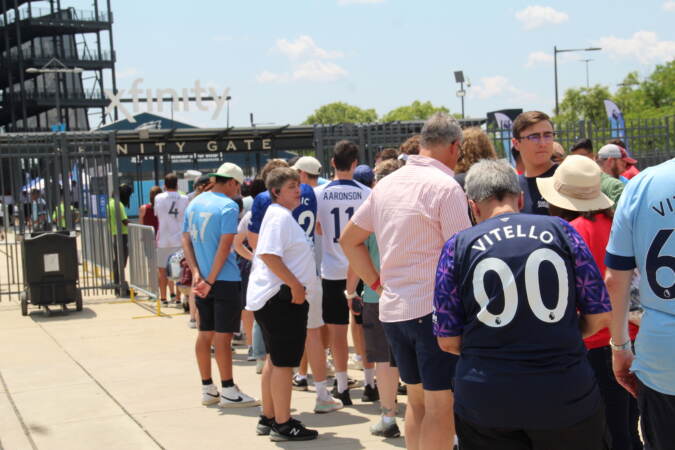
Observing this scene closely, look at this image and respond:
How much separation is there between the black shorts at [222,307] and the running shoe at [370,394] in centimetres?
119

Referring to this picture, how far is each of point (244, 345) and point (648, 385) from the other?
6.87 meters

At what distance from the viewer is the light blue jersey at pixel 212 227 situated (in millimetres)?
6711

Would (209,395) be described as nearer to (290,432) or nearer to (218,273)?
(218,273)

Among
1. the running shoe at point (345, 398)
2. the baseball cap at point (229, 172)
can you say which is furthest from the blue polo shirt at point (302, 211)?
the running shoe at point (345, 398)

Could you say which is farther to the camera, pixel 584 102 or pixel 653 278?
pixel 584 102

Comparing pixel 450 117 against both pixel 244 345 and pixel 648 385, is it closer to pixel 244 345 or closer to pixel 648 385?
pixel 648 385

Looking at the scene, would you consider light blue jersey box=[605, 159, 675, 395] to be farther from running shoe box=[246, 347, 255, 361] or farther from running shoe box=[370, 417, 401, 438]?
running shoe box=[246, 347, 255, 361]

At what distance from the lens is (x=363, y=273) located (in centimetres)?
491

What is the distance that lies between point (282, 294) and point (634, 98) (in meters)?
55.3

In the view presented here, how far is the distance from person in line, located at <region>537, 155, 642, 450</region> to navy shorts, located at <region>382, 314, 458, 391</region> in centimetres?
70

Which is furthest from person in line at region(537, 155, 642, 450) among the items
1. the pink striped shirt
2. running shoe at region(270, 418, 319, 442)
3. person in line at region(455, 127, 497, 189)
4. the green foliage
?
the green foliage

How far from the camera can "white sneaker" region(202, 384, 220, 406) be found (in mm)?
7039

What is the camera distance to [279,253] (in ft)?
18.5

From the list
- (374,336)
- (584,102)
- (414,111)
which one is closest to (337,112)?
(414,111)
